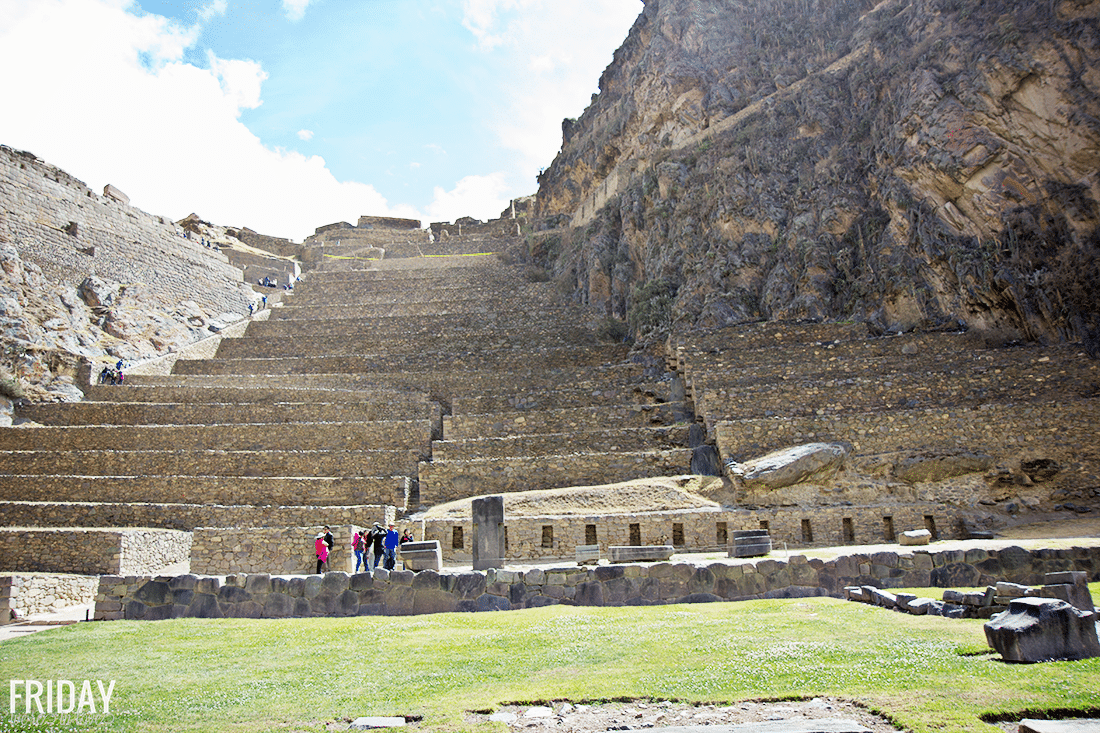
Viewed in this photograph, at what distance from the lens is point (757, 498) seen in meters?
19.1

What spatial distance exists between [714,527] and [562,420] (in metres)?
7.58

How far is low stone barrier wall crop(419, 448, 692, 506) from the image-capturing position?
21.5 meters

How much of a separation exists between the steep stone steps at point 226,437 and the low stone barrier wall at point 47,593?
8.07 m

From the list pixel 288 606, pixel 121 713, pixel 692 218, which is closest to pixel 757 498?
pixel 288 606

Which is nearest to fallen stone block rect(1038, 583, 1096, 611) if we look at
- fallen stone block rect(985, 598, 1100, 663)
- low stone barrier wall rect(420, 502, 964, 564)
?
fallen stone block rect(985, 598, 1100, 663)

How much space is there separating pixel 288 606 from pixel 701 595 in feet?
22.3

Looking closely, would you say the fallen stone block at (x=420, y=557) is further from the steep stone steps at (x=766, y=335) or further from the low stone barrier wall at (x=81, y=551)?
the steep stone steps at (x=766, y=335)

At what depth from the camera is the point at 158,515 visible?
68.3 feet

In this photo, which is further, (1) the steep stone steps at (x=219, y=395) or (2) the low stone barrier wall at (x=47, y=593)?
(1) the steep stone steps at (x=219, y=395)

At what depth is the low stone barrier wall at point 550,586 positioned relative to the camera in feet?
38.0

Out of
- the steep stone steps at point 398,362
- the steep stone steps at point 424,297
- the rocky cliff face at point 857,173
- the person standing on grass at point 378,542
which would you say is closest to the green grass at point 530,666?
the person standing on grass at point 378,542

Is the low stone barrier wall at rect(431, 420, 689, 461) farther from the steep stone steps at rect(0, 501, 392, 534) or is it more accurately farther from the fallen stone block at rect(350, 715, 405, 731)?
the fallen stone block at rect(350, 715, 405, 731)

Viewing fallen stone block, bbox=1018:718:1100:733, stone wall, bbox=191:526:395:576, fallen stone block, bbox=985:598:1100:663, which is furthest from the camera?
stone wall, bbox=191:526:395:576

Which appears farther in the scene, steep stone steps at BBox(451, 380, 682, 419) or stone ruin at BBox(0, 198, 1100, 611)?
steep stone steps at BBox(451, 380, 682, 419)
